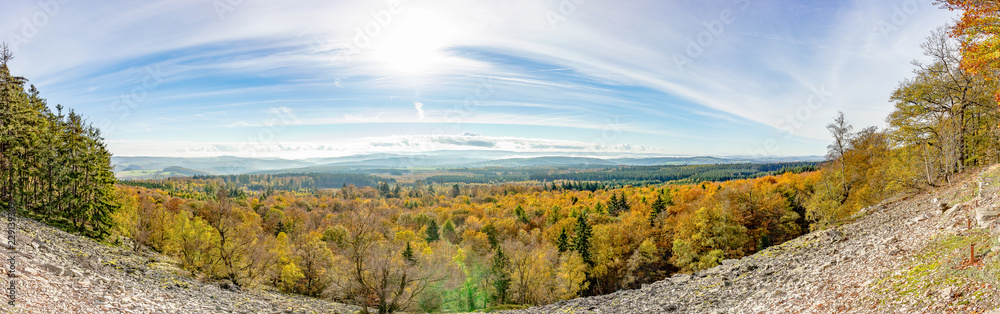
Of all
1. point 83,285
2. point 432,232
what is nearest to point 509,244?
point 432,232

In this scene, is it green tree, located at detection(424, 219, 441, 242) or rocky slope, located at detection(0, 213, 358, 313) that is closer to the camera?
rocky slope, located at detection(0, 213, 358, 313)

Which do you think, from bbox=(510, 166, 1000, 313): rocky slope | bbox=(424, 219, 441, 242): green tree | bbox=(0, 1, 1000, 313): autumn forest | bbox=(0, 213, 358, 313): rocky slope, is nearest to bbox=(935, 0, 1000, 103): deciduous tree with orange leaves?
bbox=(0, 1, 1000, 313): autumn forest

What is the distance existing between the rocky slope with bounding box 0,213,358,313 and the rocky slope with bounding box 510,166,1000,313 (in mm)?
21986

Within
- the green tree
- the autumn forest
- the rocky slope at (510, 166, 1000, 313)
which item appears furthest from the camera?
the green tree

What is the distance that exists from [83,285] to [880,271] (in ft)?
99.7

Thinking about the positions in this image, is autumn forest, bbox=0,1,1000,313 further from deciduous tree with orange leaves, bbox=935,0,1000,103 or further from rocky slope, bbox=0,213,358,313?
rocky slope, bbox=0,213,358,313

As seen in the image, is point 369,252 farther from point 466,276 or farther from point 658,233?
point 658,233

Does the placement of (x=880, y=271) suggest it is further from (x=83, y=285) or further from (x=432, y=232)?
(x=432, y=232)

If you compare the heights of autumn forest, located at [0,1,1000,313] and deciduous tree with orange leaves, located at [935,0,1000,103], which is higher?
deciduous tree with orange leaves, located at [935,0,1000,103]

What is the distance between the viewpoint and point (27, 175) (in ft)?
112

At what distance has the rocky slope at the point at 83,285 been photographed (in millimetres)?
13398

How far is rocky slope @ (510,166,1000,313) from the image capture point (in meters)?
9.76

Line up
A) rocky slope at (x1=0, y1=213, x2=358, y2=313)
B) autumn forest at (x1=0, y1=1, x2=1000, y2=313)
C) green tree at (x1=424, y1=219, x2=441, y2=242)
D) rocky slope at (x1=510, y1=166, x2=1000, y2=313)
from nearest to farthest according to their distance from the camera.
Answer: rocky slope at (x1=510, y1=166, x2=1000, y2=313)
rocky slope at (x1=0, y1=213, x2=358, y2=313)
autumn forest at (x1=0, y1=1, x2=1000, y2=313)
green tree at (x1=424, y1=219, x2=441, y2=242)

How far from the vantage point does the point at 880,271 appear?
41.2 ft
